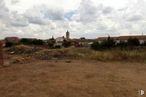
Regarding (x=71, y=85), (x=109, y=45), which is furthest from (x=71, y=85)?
(x=109, y=45)

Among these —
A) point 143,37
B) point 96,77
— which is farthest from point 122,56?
point 143,37

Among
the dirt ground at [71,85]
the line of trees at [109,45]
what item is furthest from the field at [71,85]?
the line of trees at [109,45]

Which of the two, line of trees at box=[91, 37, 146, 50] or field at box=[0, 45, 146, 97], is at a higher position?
line of trees at box=[91, 37, 146, 50]

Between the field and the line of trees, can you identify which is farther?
the line of trees

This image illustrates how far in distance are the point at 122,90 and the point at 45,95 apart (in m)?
2.93

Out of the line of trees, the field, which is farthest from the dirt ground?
the line of trees

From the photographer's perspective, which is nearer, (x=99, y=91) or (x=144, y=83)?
(x=99, y=91)

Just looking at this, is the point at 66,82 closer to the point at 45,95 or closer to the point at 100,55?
the point at 45,95

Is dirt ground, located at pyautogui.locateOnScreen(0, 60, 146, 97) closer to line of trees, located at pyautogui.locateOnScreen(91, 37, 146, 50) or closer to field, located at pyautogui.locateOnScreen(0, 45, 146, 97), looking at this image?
field, located at pyautogui.locateOnScreen(0, 45, 146, 97)

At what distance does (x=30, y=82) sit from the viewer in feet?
37.3

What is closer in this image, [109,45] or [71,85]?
[71,85]

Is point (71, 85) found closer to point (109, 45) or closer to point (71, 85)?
point (71, 85)

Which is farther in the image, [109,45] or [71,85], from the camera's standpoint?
[109,45]

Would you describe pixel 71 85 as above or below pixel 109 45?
below
